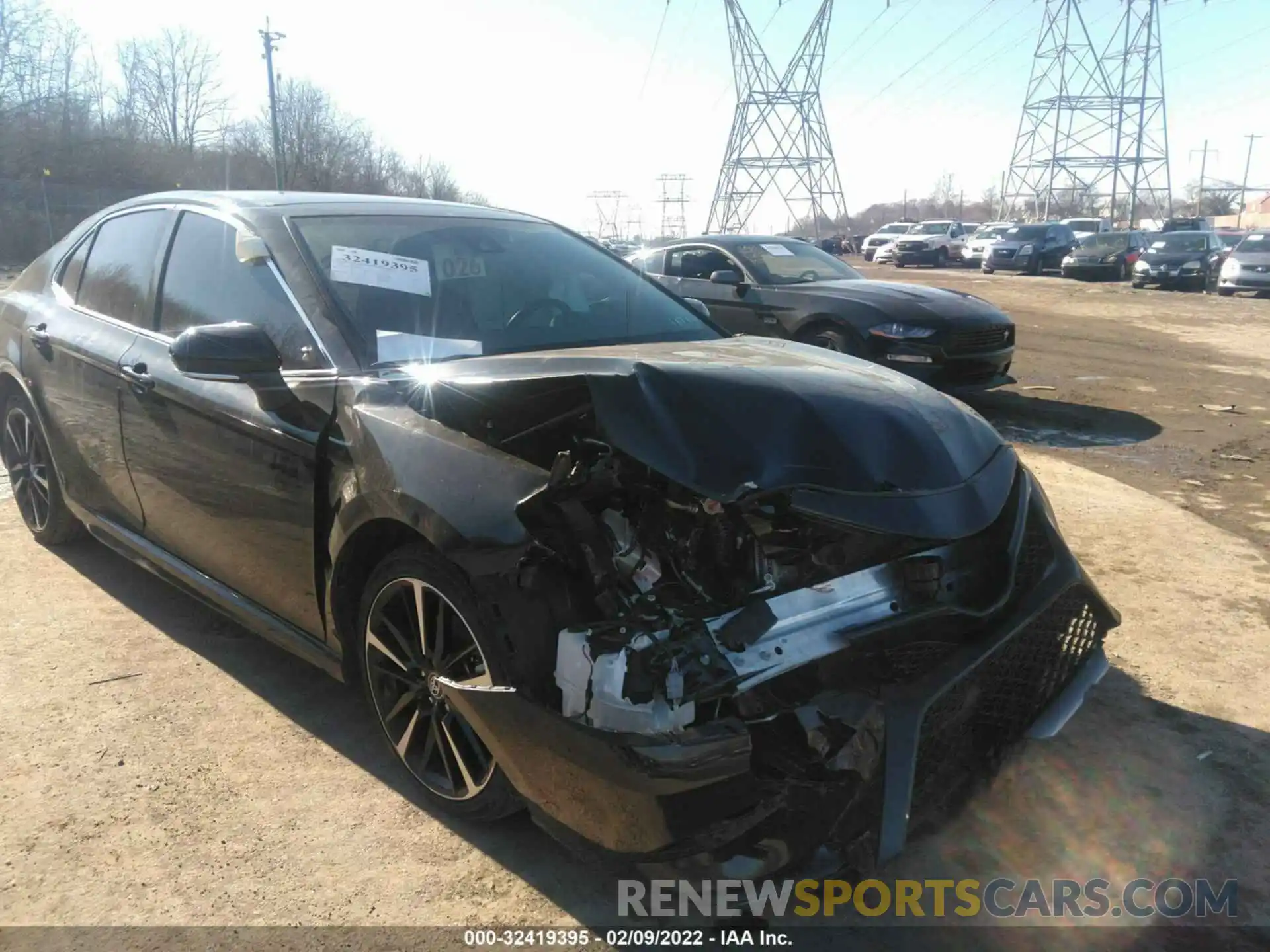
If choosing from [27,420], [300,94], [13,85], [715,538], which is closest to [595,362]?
[715,538]

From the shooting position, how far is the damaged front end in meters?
1.92

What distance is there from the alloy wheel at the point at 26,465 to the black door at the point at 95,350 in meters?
0.30

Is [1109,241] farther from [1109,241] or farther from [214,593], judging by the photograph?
[214,593]

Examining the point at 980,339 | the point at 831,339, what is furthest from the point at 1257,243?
the point at 831,339

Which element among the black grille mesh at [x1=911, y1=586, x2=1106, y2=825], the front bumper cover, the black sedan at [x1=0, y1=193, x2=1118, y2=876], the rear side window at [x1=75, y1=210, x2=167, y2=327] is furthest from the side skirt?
the black grille mesh at [x1=911, y1=586, x2=1106, y2=825]

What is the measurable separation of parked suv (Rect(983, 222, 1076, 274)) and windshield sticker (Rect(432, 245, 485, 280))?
30.8m

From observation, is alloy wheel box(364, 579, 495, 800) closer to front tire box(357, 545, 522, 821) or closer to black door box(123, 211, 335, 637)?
front tire box(357, 545, 522, 821)

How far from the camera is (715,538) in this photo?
87.2 inches

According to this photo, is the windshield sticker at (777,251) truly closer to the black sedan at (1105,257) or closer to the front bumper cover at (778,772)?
the front bumper cover at (778,772)

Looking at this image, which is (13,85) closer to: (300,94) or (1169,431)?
(300,94)

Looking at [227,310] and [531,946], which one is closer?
[531,946]

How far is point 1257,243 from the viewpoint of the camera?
2158 cm

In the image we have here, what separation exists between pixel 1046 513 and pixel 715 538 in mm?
1180

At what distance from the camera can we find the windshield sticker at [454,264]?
3.26 m
